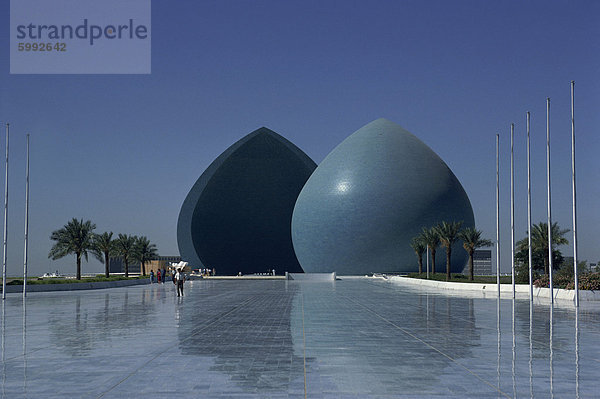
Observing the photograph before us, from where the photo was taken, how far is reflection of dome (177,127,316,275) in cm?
8106

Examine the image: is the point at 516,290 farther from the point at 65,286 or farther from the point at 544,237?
the point at 65,286

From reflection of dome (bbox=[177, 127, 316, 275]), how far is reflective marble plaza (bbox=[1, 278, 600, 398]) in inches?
2513

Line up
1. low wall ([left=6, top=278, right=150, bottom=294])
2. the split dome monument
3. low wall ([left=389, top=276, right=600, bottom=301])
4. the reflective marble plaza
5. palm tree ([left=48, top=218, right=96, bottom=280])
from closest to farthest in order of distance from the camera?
1. the reflective marble plaza
2. low wall ([left=389, top=276, right=600, bottom=301])
3. low wall ([left=6, top=278, right=150, bottom=294])
4. palm tree ([left=48, top=218, right=96, bottom=280])
5. the split dome monument

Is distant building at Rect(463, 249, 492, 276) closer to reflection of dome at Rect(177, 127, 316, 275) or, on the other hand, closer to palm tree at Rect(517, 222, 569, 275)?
reflection of dome at Rect(177, 127, 316, 275)

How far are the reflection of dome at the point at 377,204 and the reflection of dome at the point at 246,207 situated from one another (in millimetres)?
11297

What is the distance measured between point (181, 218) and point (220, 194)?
20.1 feet

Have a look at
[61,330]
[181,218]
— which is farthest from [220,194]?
[61,330]

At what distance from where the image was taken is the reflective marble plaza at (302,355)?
302 inches

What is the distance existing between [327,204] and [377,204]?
598 centimetres

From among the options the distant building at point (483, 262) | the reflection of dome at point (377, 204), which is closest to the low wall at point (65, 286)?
the reflection of dome at point (377, 204)

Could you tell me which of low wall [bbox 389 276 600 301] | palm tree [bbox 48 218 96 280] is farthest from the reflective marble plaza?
palm tree [bbox 48 218 96 280]

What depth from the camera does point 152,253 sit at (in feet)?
217

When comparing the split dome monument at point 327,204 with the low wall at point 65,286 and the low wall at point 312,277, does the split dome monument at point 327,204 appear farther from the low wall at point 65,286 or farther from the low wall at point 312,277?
the low wall at point 65,286

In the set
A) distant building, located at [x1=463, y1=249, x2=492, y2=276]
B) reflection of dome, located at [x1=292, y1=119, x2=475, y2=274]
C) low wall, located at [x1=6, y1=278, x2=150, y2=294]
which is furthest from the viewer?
distant building, located at [x1=463, y1=249, x2=492, y2=276]
